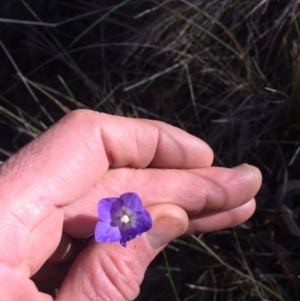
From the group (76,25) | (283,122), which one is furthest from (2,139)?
(283,122)

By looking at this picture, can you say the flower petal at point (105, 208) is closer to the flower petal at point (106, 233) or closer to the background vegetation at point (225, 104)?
the flower petal at point (106, 233)

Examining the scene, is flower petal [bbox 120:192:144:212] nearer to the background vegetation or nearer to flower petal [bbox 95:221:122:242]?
flower petal [bbox 95:221:122:242]

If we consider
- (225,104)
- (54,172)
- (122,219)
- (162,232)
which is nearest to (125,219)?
(122,219)

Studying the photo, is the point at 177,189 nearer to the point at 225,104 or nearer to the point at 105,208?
the point at 105,208

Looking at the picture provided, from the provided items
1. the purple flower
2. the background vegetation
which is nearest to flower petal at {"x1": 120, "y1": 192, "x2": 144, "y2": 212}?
the purple flower

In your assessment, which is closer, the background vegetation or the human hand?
the human hand

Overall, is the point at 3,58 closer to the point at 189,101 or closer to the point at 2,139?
the point at 2,139

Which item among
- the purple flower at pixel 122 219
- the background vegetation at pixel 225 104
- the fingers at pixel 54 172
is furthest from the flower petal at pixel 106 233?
the background vegetation at pixel 225 104
